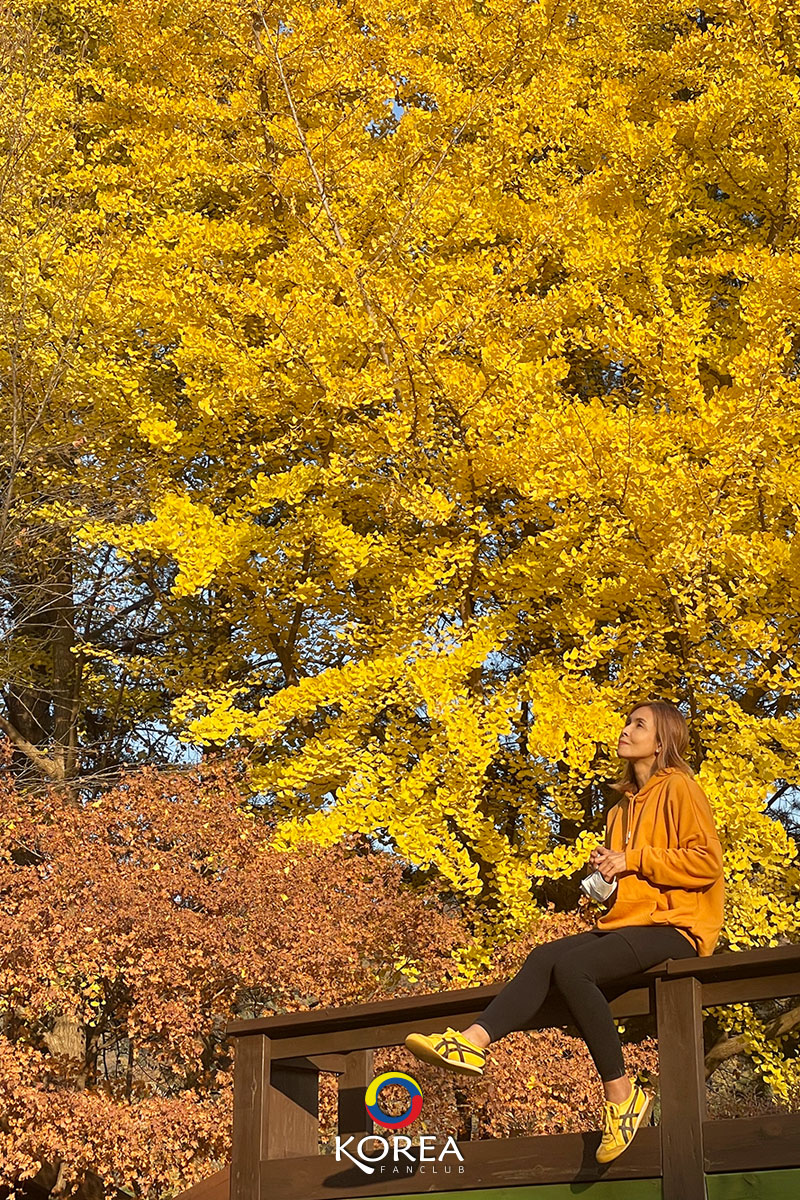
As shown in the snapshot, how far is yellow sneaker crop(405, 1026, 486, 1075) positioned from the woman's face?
889 mm

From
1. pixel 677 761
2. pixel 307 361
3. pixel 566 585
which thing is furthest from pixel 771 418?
pixel 677 761

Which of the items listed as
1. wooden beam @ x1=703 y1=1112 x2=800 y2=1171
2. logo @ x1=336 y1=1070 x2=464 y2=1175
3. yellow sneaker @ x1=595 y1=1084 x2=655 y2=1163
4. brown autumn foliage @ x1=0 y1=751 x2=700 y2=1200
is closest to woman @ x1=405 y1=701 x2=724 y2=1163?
yellow sneaker @ x1=595 y1=1084 x2=655 y2=1163

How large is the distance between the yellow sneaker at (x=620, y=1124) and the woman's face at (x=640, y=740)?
2.97 feet

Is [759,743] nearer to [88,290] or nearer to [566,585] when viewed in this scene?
[566,585]

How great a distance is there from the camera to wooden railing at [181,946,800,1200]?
304 centimetres

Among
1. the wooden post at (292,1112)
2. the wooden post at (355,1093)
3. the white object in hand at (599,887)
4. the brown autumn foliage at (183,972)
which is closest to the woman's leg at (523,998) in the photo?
the white object in hand at (599,887)

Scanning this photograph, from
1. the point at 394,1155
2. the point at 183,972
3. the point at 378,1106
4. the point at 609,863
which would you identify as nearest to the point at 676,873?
the point at 609,863

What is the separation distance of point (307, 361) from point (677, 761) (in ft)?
15.8

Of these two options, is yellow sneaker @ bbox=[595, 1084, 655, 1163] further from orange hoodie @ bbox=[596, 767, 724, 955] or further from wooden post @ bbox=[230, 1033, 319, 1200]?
wooden post @ bbox=[230, 1033, 319, 1200]

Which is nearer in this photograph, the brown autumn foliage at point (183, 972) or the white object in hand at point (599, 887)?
the white object in hand at point (599, 887)

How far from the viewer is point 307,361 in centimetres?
791

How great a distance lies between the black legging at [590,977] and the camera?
126 inches

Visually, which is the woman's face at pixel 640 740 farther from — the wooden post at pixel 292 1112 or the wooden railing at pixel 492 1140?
the wooden post at pixel 292 1112

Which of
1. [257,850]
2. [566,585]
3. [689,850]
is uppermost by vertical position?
[566,585]
